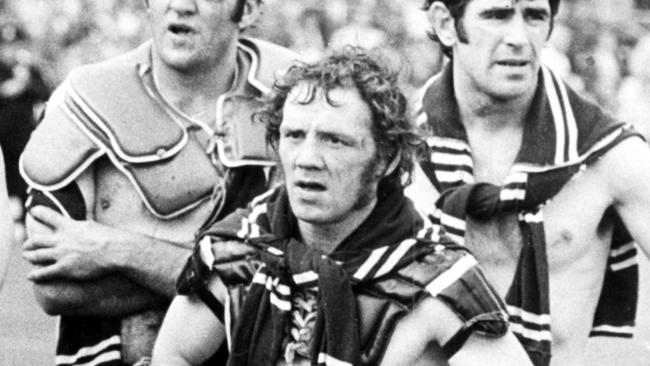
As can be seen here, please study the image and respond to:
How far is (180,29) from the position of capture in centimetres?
547

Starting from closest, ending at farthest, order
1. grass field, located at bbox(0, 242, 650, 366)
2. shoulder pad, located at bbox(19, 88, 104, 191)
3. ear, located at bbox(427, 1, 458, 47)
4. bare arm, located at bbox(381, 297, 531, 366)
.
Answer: bare arm, located at bbox(381, 297, 531, 366), shoulder pad, located at bbox(19, 88, 104, 191), ear, located at bbox(427, 1, 458, 47), grass field, located at bbox(0, 242, 650, 366)

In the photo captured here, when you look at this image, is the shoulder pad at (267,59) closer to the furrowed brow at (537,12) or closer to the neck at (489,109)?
the neck at (489,109)

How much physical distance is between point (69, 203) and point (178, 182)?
30 cm

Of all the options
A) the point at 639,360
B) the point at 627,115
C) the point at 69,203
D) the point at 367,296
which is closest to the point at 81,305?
the point at 69,203

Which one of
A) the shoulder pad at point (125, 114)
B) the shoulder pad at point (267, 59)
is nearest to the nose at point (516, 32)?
the shoulder pad at point (267, 59)

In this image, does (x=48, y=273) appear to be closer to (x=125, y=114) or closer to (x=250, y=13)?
(x=125, y=114)

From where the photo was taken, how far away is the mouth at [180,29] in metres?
5.45

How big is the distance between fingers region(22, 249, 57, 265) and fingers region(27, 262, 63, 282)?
0.05ft

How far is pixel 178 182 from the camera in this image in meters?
5.48

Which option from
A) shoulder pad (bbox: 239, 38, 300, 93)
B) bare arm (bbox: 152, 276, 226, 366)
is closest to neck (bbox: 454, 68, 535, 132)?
shoulder pad (bbox: 239, 38, 300, 93)

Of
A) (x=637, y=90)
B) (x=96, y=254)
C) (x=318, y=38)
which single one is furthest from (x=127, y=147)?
(x=637, y=90)

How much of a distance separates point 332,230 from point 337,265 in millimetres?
128

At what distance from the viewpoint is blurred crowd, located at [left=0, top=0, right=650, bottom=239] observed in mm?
9703

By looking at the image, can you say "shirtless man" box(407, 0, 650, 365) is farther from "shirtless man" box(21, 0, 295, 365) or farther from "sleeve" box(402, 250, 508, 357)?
"sleeve" box(402, 250, 508, 357)
